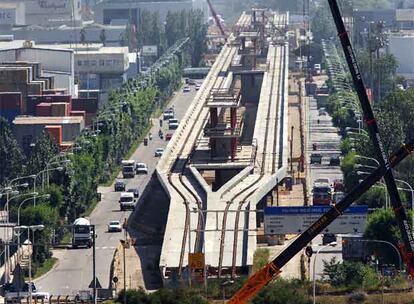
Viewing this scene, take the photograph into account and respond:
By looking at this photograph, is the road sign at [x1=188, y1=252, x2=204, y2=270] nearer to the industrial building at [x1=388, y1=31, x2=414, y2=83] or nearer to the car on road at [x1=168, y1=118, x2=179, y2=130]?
the car on road at [x1=168, y1=118, x2=179, y2=130]

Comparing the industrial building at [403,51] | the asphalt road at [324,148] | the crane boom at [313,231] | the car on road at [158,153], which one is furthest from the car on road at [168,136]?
the crane boom at [313,231]

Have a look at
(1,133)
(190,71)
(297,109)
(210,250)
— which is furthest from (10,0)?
(210,250)

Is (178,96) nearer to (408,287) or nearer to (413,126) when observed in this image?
(413,126)

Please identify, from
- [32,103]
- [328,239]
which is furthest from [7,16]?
[328,239]

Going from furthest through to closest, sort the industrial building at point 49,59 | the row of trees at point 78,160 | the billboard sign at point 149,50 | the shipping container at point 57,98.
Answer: the billboard sign at point 149,50 → the industrial building at point 49,59 → the shipping container at point 57,98 → the row of trees at point 78,160

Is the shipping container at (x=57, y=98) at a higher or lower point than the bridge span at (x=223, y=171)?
lower

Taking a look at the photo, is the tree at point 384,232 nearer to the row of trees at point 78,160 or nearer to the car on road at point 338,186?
the row of trees at point 78,160

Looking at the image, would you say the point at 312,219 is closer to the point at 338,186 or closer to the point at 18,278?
the point at 18,278
